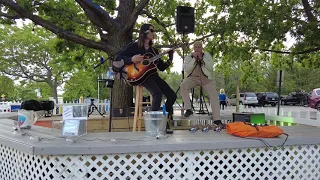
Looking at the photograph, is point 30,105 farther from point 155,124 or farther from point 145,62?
point 155,124

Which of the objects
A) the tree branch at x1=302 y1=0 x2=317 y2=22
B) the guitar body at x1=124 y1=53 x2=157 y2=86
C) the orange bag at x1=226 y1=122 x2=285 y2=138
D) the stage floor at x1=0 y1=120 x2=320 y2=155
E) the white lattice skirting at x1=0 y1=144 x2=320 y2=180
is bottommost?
the white lattice skirting at x1=0 y1=144 x2=320 y2=180

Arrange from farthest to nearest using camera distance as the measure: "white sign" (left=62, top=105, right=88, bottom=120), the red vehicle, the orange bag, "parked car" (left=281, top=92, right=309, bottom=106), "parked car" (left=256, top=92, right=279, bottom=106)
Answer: "parked car" (left=256, top=92, right=279, bottom=106), "parked car" (left=281, top=92, right=309, bottom=106), the red vehicle, "white sign" (left=62, top=105, right=88, bottom=120), the orange bag

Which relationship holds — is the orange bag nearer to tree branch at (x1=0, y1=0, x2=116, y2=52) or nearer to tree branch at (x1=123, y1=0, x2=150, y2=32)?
tree branch at (x1=123, y1=0, x2=150, y2=32)

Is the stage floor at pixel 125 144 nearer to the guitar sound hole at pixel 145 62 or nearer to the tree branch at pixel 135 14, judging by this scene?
the guitar sound hole at pixel 145 62

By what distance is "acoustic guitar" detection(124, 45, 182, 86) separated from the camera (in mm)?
4480

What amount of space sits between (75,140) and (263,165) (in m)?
2.04

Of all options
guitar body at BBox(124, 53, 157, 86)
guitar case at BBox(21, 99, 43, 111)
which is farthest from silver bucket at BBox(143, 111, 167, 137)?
guitar case at BBox(21, 99, 43, 111)

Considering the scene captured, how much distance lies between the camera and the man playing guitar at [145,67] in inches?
176

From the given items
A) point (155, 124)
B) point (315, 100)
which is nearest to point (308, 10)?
point (155, 124)

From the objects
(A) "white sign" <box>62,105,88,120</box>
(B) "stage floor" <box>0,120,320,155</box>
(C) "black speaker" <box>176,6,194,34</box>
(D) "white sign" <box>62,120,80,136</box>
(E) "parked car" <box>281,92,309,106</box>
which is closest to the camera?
(B) "stage floor" <box>0,120,320,155</box>

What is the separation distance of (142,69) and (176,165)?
5.97 feet

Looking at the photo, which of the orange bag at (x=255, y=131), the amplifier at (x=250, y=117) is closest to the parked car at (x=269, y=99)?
the amplifier at (x=250, y=117)

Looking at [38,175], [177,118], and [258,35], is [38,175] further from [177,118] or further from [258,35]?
[258,35]

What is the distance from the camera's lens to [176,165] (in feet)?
10.0
